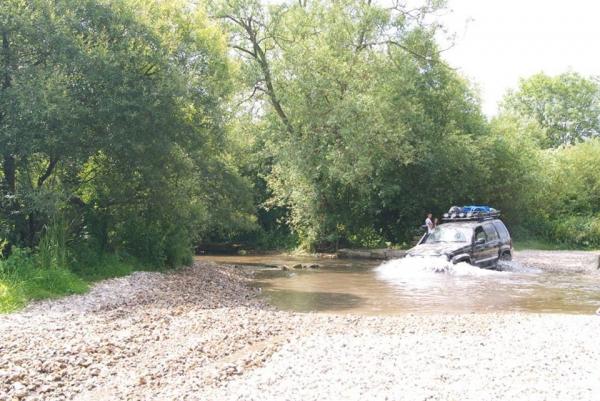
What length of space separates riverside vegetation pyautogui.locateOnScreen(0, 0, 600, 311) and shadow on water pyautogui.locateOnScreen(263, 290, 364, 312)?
186 inches

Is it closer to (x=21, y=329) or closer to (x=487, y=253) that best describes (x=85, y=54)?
(x=21, y=329)

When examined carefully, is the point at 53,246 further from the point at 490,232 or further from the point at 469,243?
the point at 490,232

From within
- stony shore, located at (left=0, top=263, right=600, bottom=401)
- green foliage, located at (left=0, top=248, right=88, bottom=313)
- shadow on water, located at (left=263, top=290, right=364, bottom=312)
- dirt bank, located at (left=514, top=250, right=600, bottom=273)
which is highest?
green foliage, located at (left=0, top=248, right=88, bottom=313)

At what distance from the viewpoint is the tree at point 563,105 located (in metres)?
72.9

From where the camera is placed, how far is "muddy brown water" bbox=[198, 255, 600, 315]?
1316 centimetres

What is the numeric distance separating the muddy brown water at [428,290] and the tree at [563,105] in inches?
2312

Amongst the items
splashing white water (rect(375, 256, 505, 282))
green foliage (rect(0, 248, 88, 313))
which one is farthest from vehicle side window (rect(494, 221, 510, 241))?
green foliage (rect(0, 248, 88, 313))

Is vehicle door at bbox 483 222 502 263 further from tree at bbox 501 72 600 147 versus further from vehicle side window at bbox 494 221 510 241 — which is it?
tree at bbox 501 72 600 147

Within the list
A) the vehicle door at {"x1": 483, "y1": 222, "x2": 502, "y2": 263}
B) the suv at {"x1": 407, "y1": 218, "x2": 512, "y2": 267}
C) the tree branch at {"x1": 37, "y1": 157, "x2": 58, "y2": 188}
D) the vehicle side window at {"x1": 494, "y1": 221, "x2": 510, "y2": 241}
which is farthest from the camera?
the vehicle side window at {"x1": 494, "y1": 221, "x2": 510, "y2": 241}

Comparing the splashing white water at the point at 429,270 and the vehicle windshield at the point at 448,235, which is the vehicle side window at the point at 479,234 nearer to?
the vehicle windshield at the point at 448,235

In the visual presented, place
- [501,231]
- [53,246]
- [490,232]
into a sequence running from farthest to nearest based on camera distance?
[501,231], [490,232], [53,246]

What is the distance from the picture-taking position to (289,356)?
7.61m

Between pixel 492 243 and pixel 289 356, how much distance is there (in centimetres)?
1410

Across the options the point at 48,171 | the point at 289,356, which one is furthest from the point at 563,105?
the point at 289,356
